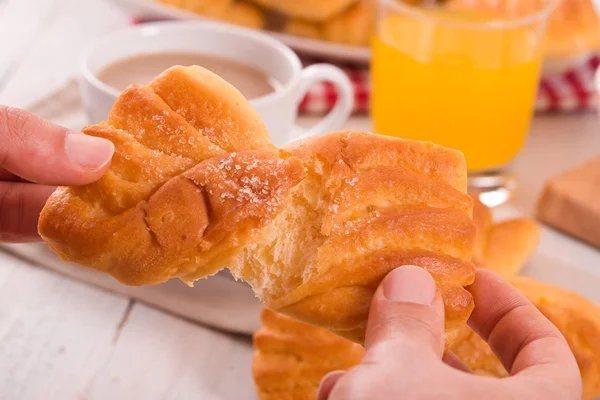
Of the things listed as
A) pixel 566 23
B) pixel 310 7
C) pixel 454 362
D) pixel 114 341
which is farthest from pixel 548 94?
pixel 114 341

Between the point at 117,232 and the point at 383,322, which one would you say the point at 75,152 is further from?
the point at 383,322

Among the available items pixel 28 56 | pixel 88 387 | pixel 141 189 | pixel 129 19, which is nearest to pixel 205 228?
pixel 141 189

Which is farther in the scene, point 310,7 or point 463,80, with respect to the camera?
point 310,7

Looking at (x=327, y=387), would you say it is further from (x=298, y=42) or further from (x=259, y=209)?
(x=298, y=42)

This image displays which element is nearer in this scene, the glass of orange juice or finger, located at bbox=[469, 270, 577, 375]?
finger, located at bbox=[469, 270, 577, 375]

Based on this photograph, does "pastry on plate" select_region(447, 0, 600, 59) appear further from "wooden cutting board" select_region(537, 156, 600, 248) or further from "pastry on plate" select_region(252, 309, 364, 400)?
"pastry on plate" select_region(252, 309, 364, 400)

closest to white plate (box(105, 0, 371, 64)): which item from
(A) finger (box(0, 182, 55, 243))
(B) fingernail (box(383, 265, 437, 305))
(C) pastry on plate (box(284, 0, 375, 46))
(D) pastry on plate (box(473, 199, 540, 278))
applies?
(C) pastry on plate (box(284, 0, 375, 46))

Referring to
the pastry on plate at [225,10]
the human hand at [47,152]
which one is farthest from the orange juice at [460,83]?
the human hand at [47,152]
